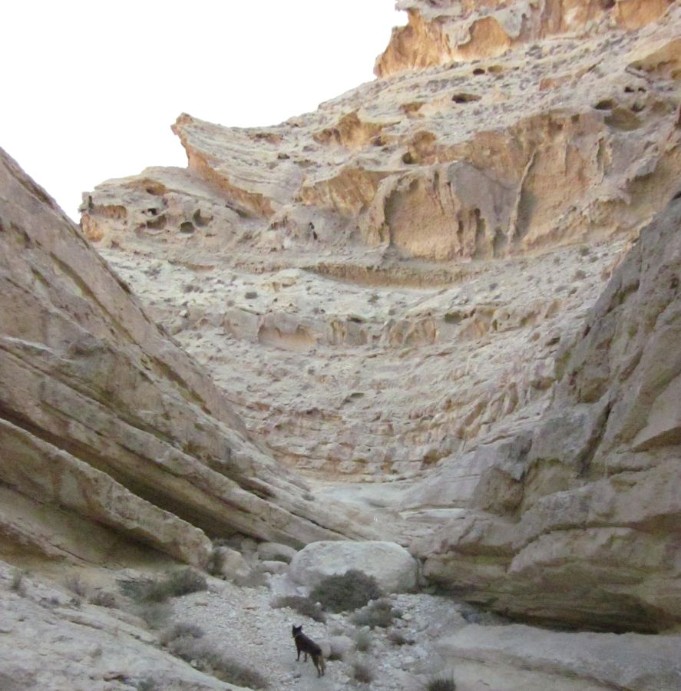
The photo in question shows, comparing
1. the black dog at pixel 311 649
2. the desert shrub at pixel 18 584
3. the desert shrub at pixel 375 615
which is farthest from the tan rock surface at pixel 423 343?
the desert shrub at pixel 18 584

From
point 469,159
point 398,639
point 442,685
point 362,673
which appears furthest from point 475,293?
point 442,685

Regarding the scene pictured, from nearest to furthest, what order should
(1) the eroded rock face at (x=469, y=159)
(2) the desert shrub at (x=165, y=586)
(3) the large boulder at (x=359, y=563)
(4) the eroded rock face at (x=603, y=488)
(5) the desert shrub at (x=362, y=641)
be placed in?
(4) the eroded rock face at (x=603, y=488) → (5) the desert shrub at (x=362, y=641) → (2) the desert shrub at (x=165, y=586) → (3) the large boulder at (x=359, y=563) → (1) the eroded rock face at (x=469, y=159)

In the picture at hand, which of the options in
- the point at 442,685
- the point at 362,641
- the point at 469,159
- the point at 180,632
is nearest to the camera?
the point at 442,685

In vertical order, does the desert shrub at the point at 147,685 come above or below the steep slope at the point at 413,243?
below

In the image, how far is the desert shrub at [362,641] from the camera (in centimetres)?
880

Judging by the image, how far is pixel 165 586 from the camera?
9.16 meters

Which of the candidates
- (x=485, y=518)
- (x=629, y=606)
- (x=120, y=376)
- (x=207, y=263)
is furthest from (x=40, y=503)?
(x=207, y=263)

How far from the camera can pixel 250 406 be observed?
23.5m

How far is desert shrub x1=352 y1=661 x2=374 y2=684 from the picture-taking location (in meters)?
8.06

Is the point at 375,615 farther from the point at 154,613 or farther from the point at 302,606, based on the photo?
the point at 154,613

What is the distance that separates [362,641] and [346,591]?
1.39 meters

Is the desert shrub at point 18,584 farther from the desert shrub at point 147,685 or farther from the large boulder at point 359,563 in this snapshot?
the large boulder at point 359,563

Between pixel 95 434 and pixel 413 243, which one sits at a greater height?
pixel 413 243

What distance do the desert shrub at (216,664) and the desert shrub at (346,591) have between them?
7.94 feet
